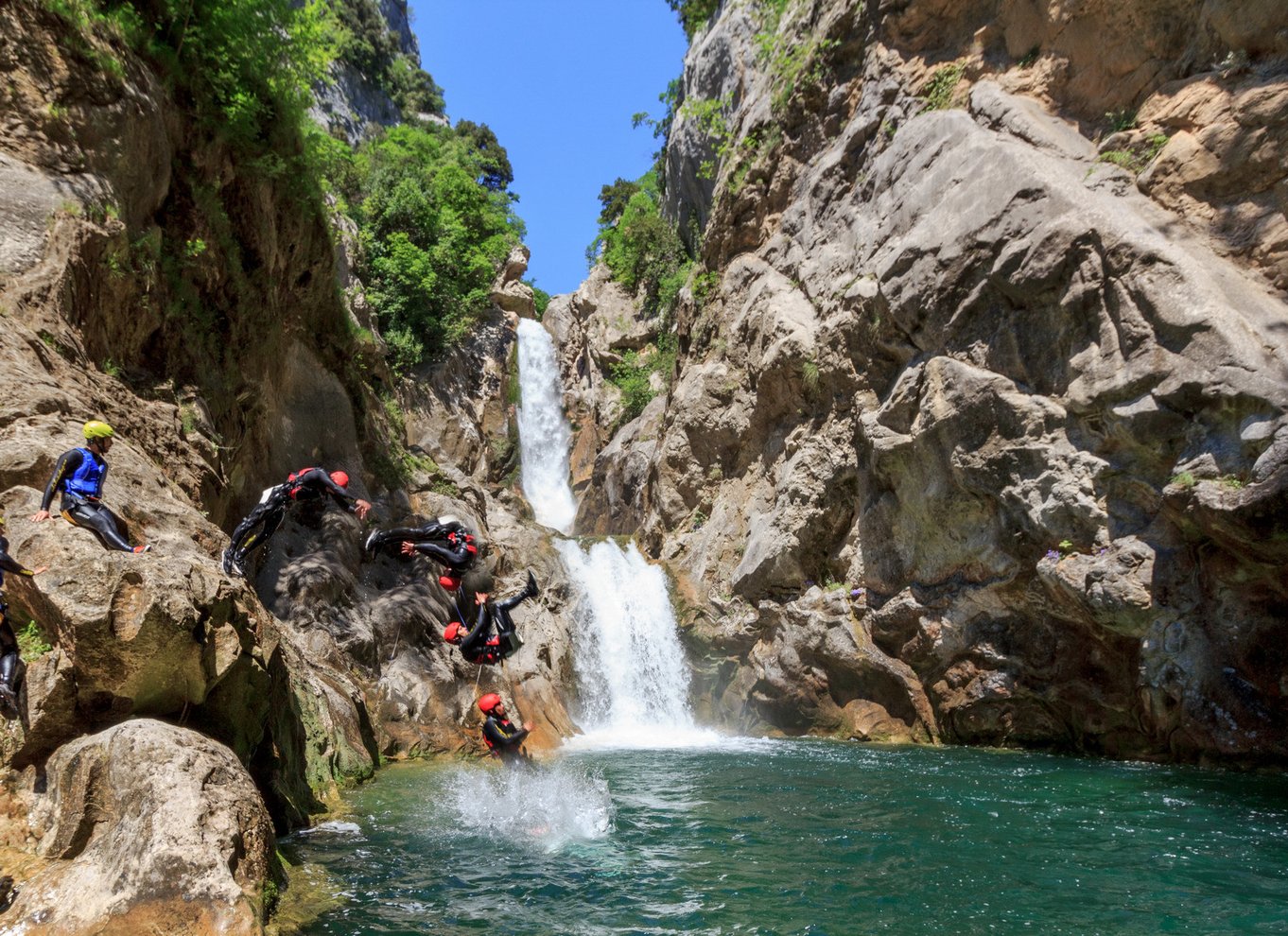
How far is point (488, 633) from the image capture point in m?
8.98

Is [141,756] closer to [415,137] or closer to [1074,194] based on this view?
[1074,194]

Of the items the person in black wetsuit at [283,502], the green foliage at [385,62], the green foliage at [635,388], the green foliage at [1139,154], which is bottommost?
the person in black wetsuit at [283,502]

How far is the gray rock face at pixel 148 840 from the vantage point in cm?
413

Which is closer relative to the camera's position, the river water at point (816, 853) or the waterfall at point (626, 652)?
the river water at point (816, 853)

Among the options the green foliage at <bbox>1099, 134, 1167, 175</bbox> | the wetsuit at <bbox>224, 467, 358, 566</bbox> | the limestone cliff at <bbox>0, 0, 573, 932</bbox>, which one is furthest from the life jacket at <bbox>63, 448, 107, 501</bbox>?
the green foliage at <bbox>1099, 134, 1167, 175</bbox>

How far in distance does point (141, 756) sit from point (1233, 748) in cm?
1241

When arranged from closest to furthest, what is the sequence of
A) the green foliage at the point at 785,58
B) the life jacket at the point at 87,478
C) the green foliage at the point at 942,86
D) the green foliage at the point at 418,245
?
the life jacket at the point at 87,478, the green foliage at the point at 942,86, the green foliage at the point at 785,58, the green foliage at the point at 418,245

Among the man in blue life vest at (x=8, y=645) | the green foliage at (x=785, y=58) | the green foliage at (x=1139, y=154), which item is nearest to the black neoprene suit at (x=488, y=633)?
the man in blue life vest at (x=8, y=645)

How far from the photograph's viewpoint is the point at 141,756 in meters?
4.78

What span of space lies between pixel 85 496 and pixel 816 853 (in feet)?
22.3

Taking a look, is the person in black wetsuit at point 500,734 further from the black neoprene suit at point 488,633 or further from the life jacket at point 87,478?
the life jacket at point 87,478

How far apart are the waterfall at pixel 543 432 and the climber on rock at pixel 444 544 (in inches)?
908

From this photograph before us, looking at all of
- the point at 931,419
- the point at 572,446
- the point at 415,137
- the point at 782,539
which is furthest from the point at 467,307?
the point at 931,419

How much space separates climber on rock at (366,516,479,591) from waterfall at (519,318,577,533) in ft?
75.7
